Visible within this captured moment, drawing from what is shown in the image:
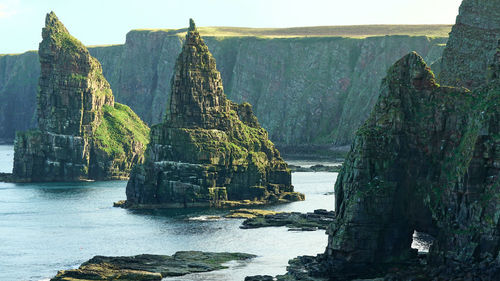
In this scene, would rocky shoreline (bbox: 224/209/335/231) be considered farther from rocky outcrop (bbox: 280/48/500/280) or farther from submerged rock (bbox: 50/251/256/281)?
rocky outcrop (bbox: 280/48/500/280)

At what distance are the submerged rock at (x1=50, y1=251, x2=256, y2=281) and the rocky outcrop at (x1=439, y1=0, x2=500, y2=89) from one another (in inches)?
2566

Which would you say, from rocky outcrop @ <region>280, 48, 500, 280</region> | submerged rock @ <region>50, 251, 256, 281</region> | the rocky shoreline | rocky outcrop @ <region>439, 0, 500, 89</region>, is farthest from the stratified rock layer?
rocky outcrop @ <region>439, 0, 500, 89</region>

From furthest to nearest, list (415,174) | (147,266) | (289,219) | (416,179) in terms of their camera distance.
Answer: (289,219) → (147,266) → (415,174) → (416,179)

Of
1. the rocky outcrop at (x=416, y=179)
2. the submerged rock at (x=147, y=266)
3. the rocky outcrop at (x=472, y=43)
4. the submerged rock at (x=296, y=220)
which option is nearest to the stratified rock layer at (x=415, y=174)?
the rocky outcrop at (x=416, y=179)

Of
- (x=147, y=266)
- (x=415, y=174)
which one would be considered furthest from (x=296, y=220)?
(x=415, y=174)

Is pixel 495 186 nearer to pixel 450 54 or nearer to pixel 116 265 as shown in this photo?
pixel 116 265

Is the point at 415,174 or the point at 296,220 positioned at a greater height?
the point at 415,174

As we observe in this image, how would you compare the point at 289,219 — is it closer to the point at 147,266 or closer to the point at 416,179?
the point at 147,266

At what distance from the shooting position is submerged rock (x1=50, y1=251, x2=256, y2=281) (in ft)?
411

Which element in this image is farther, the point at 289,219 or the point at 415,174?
the point at 289,219

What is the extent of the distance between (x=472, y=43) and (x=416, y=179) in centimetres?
7862

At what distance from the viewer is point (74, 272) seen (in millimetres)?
127312

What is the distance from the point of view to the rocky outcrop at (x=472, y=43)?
18425 cm

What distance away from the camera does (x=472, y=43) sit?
192000 mm
